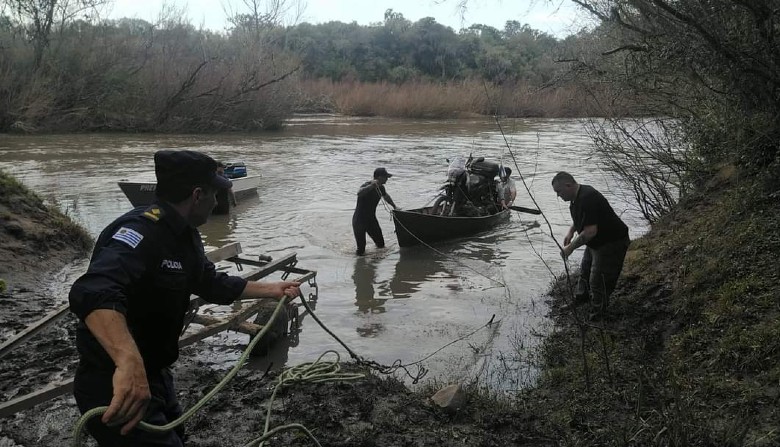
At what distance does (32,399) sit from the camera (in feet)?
14.4

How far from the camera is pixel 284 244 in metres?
12.5

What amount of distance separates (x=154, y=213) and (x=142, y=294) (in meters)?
0.34

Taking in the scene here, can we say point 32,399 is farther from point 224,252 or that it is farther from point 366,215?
point 366,215

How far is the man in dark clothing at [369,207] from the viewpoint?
10719 millimetres

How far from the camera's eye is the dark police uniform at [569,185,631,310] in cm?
714

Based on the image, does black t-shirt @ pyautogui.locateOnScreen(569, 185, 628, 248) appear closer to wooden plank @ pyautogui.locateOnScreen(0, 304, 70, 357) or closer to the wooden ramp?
the wooden ramp

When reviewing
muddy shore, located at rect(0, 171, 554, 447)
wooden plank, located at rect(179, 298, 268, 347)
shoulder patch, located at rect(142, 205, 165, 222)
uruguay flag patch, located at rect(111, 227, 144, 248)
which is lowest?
muddy shore, located at rect(0, 171, 554, 447)

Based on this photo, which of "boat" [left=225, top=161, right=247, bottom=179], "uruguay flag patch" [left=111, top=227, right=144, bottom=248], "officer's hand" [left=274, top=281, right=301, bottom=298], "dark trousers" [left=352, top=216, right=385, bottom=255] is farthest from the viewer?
"boat" [left=225, top=161, right=247, bottom=179]

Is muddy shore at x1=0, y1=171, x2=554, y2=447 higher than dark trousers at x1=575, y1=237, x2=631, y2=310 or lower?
lower

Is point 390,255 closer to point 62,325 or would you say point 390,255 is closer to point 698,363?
point 62,325

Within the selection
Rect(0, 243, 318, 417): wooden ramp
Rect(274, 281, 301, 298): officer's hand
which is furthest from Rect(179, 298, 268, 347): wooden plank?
Rect(274, 281, 301, 298): officer's hand

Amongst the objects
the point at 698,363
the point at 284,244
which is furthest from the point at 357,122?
the point at 698,363

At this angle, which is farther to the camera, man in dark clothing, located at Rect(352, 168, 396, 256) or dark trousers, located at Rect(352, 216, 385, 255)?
dark trousers, located at Rect(352, 216, 385, 255)

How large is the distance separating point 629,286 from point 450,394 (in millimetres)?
3973
